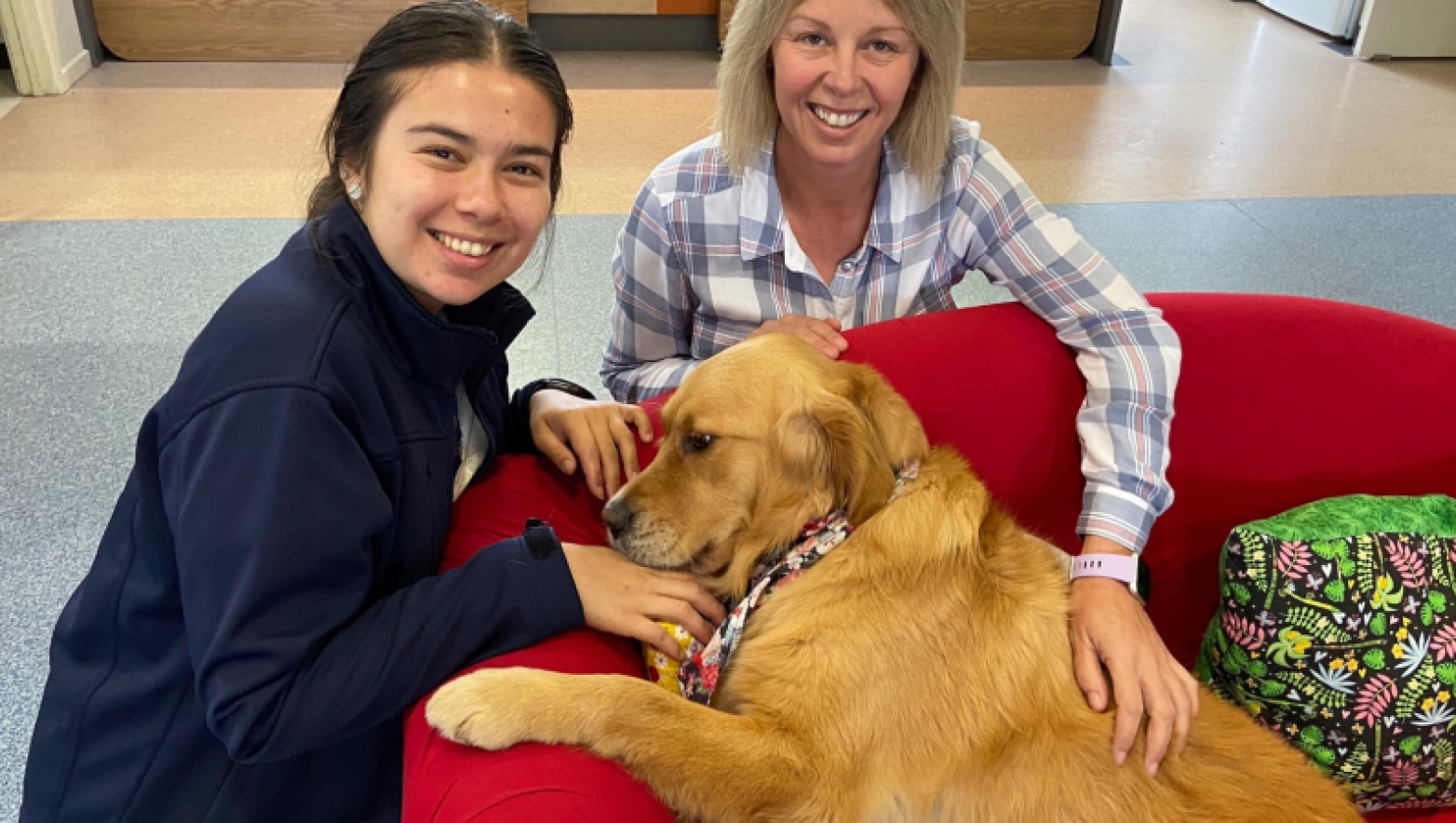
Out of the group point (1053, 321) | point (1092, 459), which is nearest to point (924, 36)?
point (1053, 321)

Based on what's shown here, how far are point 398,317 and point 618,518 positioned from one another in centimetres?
43

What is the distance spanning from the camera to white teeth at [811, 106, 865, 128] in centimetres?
179

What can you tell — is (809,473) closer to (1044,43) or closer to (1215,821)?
(1215,821)

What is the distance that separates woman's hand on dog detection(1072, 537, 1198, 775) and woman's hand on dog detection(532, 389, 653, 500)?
27.7 inches

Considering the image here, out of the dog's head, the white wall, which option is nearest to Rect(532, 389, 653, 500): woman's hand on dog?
the dog's head

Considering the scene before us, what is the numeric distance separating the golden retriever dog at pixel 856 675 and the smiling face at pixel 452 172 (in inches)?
15.5

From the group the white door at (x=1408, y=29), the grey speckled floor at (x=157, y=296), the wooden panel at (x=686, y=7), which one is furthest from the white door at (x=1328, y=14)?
the wooden panel at (x=686, y=7)

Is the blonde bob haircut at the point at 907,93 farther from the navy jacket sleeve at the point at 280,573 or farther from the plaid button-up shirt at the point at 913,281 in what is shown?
the navy jacket sleeve at the point at 280,573

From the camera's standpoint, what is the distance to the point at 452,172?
1288mm

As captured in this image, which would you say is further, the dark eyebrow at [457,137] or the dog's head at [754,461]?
the dog's head at [754,461]

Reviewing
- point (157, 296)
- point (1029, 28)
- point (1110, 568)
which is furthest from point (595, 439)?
point (1029, 28)

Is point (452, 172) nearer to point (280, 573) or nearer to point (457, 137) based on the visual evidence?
point (457, 137)

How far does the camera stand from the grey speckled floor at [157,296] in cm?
243

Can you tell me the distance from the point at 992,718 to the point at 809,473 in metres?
0.40
